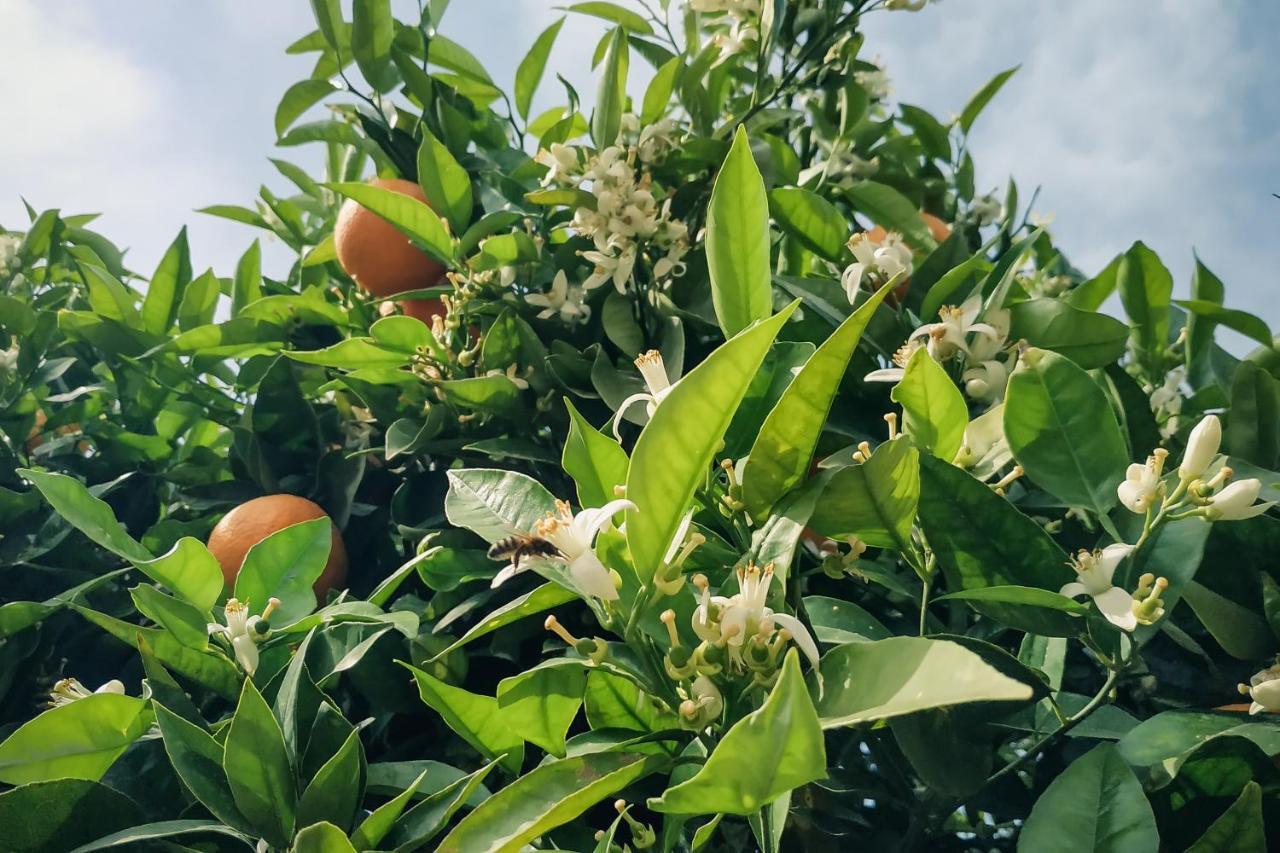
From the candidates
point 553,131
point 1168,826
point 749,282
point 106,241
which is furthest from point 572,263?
point 106,241

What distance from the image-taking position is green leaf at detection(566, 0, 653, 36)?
1430mm

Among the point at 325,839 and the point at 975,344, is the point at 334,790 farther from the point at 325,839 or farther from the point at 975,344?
the point at 975,344

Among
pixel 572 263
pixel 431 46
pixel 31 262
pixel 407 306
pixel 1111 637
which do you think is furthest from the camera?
pixel 31 262

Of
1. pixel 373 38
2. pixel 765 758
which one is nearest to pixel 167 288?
pixel 373 38

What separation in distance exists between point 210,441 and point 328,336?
27cm

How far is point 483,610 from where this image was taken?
3.37 feet

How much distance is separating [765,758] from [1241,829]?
0.32 metres

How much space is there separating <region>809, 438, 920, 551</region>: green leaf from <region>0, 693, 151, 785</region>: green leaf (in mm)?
570

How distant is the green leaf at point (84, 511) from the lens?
2.85ft

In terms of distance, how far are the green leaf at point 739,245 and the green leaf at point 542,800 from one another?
0.30 meters

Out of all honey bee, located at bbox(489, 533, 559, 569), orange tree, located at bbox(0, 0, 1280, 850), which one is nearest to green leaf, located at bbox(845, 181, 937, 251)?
orange tree, located at bbox(0, 0, 1280, 850)

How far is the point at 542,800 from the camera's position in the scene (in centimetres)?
56

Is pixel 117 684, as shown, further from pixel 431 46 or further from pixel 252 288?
pixel 431 46

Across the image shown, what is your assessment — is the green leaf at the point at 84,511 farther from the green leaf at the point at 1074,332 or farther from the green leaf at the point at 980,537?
the green leaf at the point at 1074,332
